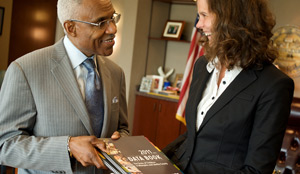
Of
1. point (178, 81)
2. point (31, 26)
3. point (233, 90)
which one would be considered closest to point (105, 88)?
point (233, 90)

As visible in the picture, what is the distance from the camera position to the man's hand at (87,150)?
1458mm

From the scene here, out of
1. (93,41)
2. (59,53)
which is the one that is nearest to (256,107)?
(93,41)

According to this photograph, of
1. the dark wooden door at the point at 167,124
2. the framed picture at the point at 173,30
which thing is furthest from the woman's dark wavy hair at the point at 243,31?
the framed picture at the point at 173,30

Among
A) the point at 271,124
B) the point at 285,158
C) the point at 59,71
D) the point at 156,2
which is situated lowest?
the point at 285,158

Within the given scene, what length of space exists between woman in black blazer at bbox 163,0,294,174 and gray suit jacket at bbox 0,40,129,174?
514mm

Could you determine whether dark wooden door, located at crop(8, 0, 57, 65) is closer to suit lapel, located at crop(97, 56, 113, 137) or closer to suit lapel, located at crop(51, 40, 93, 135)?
suit lapel, located at crop(97, 56, 113, 137)

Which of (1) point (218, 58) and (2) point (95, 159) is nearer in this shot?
(2) point (95, 159)

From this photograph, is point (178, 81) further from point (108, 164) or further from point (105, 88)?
point (108, 164)

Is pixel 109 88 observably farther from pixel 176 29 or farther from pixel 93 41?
pixel 176 29

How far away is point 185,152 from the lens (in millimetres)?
1715

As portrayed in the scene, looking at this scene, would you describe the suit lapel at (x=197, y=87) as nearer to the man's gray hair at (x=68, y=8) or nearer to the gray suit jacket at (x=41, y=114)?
the gray suit jacket at (x=41, y=114)

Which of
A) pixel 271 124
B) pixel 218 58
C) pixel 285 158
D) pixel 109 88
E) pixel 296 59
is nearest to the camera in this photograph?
pixel 271 124

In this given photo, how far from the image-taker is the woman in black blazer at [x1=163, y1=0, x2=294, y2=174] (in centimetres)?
146

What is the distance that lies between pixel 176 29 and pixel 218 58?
4089 mm
